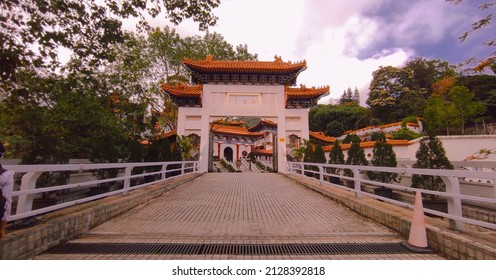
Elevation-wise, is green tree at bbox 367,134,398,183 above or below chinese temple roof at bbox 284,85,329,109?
below

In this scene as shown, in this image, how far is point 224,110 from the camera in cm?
1727

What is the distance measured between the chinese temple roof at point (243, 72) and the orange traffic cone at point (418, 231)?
15119mm

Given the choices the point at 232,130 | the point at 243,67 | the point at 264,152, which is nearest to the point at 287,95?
the point at 243,67

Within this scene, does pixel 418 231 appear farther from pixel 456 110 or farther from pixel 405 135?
pixel 456 110

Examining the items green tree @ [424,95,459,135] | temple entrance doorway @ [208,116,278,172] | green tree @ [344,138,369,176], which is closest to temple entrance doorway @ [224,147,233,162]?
temple entrance doorway @ [208,116,278,172]

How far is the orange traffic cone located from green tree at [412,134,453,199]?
6124 mm

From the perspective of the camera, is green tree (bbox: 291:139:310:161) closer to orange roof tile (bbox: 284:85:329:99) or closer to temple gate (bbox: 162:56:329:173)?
temple gate (bbox: 162:56:329:173)

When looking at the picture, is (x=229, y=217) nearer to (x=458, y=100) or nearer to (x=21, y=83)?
(x=21, y=83)

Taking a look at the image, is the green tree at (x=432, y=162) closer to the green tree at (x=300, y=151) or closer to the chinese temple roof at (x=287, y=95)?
the green tree at (x=300, y=151)

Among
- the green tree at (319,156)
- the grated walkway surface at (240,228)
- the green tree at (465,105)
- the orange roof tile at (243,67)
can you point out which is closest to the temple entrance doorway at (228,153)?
the orange roof tile at (243,67)

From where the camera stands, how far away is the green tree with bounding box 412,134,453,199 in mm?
7992

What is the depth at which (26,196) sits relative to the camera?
301 centimetres

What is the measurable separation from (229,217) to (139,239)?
1.75m

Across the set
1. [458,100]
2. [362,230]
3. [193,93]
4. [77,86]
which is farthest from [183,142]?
[458,100]
